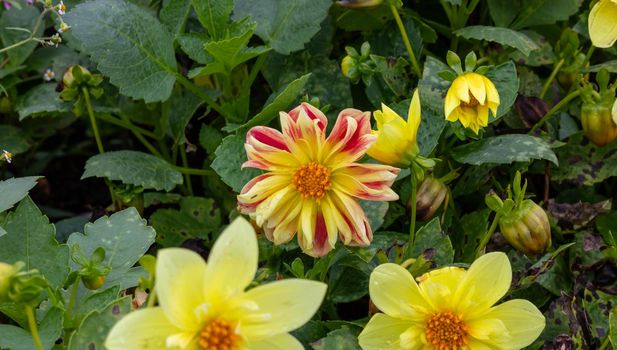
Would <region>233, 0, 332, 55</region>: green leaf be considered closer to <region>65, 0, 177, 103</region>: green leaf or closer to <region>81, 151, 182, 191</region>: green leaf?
<region>65, 0, 177, 103</region>: green leaf

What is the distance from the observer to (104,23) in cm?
137

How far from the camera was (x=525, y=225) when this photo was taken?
3.67 feet

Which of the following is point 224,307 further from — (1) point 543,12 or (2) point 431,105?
(1) point 543,12

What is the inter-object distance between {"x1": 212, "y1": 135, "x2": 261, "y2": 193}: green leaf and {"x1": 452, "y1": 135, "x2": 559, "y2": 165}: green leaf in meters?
0.31

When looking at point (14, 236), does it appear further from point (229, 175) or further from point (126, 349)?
point (126, 349)

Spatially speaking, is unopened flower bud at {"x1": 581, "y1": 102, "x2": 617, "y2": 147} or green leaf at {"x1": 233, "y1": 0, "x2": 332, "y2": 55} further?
green leaf at {"x1": 233, "y1": 0, "x2": 332, "y2": 55}

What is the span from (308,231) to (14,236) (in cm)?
39

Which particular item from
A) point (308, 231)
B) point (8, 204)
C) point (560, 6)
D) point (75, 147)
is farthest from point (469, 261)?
point (75, 147)

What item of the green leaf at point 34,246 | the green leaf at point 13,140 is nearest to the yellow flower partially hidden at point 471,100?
the green leaf at point 34,246

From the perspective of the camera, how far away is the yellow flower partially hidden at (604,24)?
4.26 ft

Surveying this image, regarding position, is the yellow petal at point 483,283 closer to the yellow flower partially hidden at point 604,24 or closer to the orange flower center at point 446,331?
the orange flower center at point 446,331

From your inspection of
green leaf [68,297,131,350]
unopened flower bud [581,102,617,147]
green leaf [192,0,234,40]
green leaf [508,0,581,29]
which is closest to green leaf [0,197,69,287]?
green leaf [68,297,131,350]

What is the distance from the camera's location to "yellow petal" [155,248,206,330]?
2.55ft

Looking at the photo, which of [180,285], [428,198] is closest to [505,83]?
[428,198]
